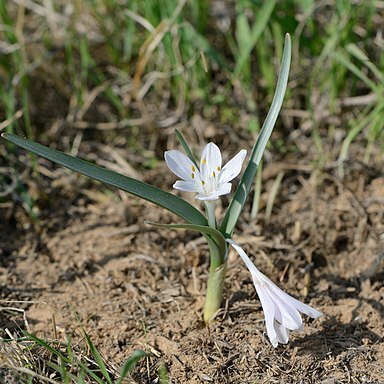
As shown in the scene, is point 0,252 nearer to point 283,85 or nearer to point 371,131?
point 283,85

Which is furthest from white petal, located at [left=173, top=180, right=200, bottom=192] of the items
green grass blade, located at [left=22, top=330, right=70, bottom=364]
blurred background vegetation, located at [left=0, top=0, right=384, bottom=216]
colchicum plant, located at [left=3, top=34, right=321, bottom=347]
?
blurred background vegetation, located at [left=0, top=0, right=384, bottom=216]

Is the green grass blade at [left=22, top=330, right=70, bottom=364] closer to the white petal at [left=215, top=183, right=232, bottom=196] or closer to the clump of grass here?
the clump of grass

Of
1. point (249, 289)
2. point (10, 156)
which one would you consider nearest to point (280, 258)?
point (249, 289)

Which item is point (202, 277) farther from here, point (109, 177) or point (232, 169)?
point (109, 177)

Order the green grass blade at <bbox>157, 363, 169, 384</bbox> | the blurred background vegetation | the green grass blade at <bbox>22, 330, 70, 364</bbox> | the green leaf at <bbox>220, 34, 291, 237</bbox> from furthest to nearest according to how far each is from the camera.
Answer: the blurred background vegetation → the green leaf at <bbox>220, 34, 291, 237</bbox> → the green grass blade at <bbox>22, 330, 70, 364</bbox> → the green grass blade at <bbox>157, 363, 169, 384</bbox>

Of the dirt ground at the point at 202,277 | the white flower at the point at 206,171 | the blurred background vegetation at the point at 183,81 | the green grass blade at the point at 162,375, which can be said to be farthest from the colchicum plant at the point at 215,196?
the blurred background vegetation at the point at 183,81

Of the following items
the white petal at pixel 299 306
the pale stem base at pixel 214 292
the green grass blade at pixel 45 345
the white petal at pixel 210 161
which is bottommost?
the green grass blade at pixel 45 345

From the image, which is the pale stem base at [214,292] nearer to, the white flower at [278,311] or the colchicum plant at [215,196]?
the colchicum plant at [215,196]
